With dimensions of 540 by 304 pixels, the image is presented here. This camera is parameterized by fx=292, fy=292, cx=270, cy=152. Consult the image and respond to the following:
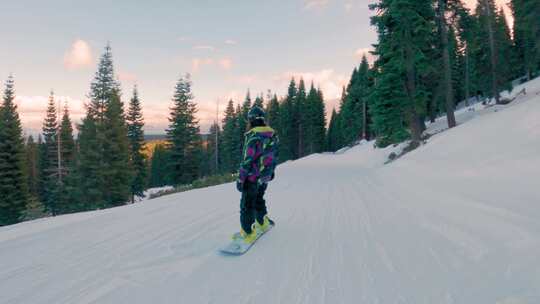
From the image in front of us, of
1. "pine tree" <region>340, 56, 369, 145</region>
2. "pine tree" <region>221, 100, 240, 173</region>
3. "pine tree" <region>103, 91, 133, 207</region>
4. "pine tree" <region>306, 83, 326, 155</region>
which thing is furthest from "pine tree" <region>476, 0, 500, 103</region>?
"pine tree" <region>221, 100, 240, 173</region>

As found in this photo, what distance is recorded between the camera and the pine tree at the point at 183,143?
40719mm

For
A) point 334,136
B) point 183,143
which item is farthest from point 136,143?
point 334,136

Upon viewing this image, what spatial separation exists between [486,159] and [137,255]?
10256 millimetres

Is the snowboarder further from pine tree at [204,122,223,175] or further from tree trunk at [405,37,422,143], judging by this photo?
pine tree at [204,122,223,175]

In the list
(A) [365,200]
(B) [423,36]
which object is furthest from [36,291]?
(B) [423,36]

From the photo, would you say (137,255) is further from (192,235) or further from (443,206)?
(443,206)

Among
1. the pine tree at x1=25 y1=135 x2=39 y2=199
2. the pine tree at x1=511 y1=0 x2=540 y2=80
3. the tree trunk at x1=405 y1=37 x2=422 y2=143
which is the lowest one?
the pine tree at x1=25 y1=135 x2=39 y2=199

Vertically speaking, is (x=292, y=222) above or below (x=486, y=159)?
below

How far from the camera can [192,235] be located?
5.50 metres

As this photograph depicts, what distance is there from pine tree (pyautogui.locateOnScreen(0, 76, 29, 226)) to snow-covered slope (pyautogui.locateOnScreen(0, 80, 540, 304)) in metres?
32.2

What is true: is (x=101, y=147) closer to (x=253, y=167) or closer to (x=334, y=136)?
(x=253, y=167)

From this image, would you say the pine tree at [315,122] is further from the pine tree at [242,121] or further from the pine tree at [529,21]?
the pine tree at [529,21]

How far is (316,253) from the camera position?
451 centimetres

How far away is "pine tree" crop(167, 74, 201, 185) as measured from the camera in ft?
134
